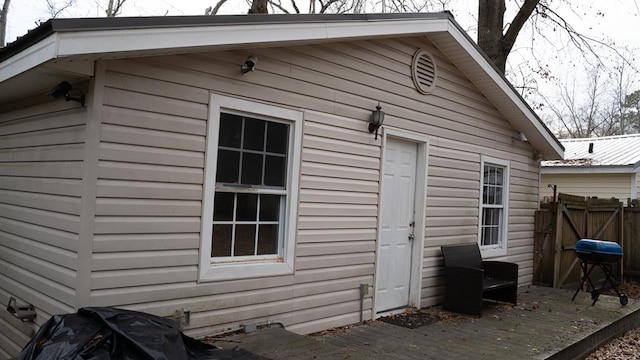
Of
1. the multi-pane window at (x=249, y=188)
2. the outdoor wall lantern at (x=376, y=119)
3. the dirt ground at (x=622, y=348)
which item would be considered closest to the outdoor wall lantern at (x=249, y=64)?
the multi-pane window at (x=249, y=188)

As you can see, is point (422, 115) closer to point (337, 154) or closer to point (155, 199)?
point (337, 154)

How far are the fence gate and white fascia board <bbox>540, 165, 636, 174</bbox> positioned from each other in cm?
270

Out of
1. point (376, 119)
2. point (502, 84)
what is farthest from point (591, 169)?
point (376, 119)

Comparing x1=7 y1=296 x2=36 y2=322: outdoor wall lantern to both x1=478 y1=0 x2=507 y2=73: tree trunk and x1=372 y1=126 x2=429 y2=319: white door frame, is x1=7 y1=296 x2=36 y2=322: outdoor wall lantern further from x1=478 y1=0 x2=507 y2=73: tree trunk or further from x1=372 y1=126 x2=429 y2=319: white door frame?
x1=478 y1=0 x2=507 y2=73: tree trunk

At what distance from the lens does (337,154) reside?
5.12m

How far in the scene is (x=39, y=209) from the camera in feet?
12.9

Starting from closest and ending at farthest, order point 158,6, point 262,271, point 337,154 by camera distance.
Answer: point 262,271 < point 337,154 < point 158,6

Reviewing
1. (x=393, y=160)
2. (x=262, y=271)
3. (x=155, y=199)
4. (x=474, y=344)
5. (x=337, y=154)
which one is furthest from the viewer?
(x=393, y=160)

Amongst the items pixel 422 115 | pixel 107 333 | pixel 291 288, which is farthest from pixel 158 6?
pixel 107 333

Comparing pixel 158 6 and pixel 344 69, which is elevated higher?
pixel 158 6

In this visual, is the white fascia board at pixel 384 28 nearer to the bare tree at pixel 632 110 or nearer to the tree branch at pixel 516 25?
the tree branch at pixel 516 25

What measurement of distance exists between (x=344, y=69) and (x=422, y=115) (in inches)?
60.3

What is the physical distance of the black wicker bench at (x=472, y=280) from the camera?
5.98 meters

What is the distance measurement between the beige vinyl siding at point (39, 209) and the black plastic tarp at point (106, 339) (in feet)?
2.05
